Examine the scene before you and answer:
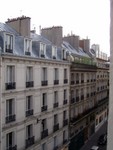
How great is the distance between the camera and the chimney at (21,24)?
79.9 feet

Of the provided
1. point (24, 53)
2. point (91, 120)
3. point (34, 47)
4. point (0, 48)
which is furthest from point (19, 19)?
point (91, 120)

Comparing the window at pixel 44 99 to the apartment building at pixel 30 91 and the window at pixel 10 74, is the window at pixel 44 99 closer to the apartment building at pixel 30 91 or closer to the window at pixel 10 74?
the apartment building at pixel 30 91

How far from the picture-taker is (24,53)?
2158cm

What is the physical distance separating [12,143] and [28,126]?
8.88 feet

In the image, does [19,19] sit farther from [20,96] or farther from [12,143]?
[12,143]

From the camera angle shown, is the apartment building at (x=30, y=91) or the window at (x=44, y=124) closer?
the apartment building at (x=30, y=91)

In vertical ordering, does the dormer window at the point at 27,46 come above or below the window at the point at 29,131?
above

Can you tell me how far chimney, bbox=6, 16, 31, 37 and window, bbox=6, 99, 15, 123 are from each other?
7419mm

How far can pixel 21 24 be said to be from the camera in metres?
25.0

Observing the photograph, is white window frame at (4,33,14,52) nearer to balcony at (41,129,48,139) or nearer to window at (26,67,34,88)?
window at (26,67,34,88)

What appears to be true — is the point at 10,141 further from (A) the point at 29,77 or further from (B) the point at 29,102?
(A) the point at 29,77

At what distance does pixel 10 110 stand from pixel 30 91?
3.02 metres

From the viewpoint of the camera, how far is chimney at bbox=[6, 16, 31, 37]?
24344 mm

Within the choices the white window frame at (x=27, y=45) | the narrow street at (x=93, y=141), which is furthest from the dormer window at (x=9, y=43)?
the narrow street at (x=93, y=141)
